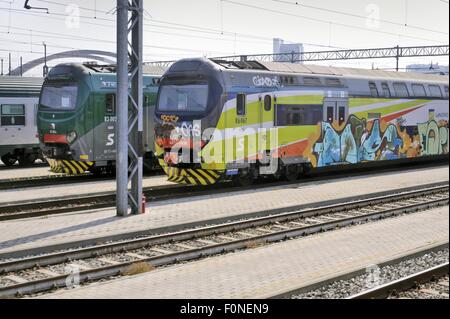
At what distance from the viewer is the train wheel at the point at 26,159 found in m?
25.8

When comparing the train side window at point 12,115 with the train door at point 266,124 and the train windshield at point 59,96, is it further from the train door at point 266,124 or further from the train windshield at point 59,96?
the train door at point 266,124

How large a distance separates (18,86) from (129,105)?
12.2m

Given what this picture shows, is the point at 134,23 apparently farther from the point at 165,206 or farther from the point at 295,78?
the point at 295,78

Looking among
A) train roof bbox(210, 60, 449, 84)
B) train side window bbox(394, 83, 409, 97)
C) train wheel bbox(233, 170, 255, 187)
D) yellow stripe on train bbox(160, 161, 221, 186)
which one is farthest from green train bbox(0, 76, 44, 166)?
train side window bbox(394, 83, 409, 97)

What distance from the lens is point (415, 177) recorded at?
71.6ft

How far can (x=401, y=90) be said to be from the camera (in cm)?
2383

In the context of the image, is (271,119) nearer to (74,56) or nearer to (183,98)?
(183,98)

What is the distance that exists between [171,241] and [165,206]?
11.8 feet

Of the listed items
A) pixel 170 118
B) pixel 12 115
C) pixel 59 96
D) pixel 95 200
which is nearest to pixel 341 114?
pixel 170 118

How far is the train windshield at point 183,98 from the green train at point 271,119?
1.1 inches

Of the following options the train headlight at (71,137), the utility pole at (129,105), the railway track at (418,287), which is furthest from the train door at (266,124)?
the railway track at (418,287)

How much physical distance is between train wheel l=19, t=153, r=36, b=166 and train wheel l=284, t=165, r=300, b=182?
37.5 ft

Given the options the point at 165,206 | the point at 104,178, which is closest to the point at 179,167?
the point at 165,206

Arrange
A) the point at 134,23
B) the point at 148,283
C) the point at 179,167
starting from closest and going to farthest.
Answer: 1. the point at 148,283
2. the point at 134,23
3. the point at 179,167
